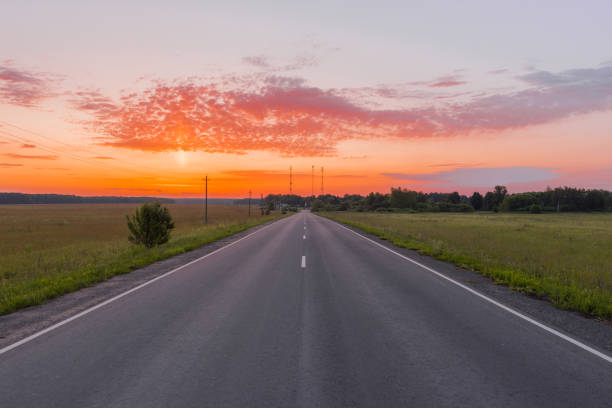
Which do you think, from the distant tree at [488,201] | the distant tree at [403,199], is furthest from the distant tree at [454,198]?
the distant tree at [403,199]

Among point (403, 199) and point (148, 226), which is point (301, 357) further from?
point (403, 199)

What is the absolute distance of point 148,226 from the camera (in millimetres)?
16375

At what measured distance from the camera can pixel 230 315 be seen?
19.1ft

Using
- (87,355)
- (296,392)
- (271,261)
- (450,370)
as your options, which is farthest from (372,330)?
(271,261)

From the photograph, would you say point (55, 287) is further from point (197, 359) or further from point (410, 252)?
point (410, 252)

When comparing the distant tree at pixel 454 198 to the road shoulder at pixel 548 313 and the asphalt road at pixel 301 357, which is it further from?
the asphalt road at pixel 301 357

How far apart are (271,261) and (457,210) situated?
136 m

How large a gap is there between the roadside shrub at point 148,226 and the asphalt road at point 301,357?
10.3 m

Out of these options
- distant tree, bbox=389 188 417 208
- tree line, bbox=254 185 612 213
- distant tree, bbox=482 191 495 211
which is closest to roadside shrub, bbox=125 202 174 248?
tree line, bbox=254 185 612 213

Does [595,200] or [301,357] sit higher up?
[595,200]

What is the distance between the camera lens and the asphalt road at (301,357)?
3.28 m

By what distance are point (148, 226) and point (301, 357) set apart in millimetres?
14594

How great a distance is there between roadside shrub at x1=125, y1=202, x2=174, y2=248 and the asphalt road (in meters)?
10.3

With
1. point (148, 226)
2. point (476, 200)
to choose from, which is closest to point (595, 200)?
point (476, 200)
